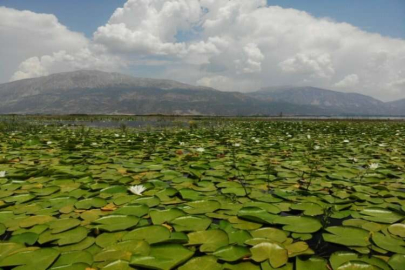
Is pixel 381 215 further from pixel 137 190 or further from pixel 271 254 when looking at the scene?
pixel 137 190

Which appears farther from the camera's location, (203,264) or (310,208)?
(310,208)

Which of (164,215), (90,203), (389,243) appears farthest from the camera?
(90,203)

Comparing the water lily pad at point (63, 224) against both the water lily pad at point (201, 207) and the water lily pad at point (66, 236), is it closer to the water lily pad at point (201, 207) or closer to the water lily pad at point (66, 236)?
the water lily pad at point (66, 236)

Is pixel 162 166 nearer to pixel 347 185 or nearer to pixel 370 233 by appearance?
pixel 347 185

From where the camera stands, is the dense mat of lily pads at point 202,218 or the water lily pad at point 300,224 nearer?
the dense mat of lily pads at point 202,218

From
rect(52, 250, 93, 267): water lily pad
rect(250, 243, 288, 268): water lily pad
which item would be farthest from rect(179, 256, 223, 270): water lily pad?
rect(52, 250, 93, 267): water lily pad

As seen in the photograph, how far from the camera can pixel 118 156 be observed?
6.72m

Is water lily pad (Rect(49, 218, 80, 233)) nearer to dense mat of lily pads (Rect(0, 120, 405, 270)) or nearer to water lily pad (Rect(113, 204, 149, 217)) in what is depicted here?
dense mat of lily pads (Rect(0, 120, 405, 270))

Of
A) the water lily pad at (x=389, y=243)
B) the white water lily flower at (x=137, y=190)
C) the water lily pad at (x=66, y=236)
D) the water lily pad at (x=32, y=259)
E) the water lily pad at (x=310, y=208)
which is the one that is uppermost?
the white water lily flower at (x=137, y=190)

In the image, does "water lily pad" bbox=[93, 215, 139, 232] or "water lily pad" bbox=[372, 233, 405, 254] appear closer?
"water lily pad" bbox=[372, 233, 405, 254]

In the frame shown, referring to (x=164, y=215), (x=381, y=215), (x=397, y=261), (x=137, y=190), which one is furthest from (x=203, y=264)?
(x=381, y=215)

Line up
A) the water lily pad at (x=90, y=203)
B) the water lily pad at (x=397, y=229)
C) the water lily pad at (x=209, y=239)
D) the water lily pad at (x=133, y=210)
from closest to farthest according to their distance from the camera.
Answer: the water lily pad at (x=209, y=239) → the water lily pad at (x=397, y=229) → the water lily pad at (x=133, y=210) → the water lily pad at (x=90, y=203)

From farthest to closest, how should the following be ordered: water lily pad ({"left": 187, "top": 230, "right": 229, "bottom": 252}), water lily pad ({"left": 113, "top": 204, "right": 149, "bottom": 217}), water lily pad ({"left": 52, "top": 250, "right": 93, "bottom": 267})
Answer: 1. water lily pad ({"left": 113, "top": 204, "right": 149, "bottom": 217})
2. water lily pad ({"left": 187, "top": 230, "right": 229, "bottom": 252})
3. water lily pad ({"left": 52, "top": 250, "right": 93, "bottom": 267})

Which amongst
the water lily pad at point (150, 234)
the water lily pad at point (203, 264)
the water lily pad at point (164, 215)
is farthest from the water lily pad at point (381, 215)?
the water lily pad at point (150, 234)
